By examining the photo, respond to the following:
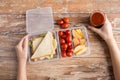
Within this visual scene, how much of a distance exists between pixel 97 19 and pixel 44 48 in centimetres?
30

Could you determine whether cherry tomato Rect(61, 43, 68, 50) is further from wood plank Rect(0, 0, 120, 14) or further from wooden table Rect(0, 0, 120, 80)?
wood plank Rect(0, 0, 120, 14)

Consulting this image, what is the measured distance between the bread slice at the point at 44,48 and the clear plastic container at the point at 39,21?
48mm

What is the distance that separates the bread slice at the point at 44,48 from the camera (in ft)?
3.70

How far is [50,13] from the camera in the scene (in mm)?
1202

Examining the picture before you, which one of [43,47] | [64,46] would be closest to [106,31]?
[64,46]

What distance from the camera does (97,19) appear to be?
112 centimetres

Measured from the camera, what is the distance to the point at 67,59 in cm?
114

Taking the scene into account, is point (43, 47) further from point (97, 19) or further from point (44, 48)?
point (97, 19)

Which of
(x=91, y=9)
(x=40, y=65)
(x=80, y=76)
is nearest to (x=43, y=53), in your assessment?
(x=40, y=65)

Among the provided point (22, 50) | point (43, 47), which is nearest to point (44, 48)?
point (43, 47)

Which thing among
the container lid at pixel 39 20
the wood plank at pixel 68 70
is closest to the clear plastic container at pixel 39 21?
the container lid at pixel 39 20

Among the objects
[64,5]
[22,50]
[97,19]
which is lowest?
[22,50]

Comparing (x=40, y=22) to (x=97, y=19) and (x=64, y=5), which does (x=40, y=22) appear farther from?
(x=97, y=19)

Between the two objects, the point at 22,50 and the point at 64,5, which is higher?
the point at 64,5
